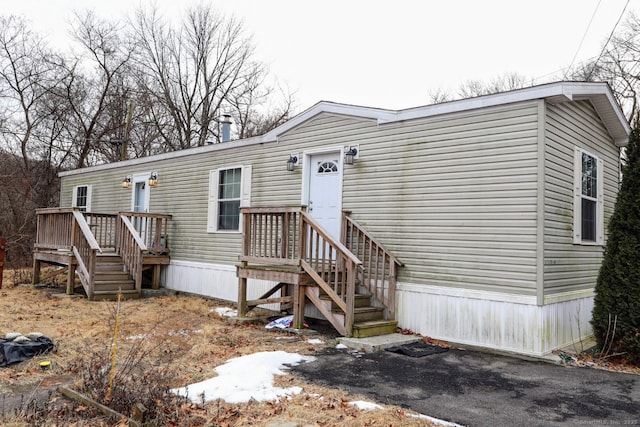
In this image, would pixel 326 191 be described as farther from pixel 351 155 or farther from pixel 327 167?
pixel 351 155

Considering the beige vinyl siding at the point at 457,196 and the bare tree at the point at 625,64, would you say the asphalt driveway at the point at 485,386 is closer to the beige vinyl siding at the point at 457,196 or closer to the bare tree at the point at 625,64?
the beige vinyl siding at the point at 457,196

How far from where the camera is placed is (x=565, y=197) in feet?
20.2

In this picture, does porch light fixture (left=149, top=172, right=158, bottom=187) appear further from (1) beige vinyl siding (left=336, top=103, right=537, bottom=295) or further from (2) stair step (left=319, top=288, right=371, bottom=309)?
(2) stair step (left=319, top=288, right=371, bottom=309)

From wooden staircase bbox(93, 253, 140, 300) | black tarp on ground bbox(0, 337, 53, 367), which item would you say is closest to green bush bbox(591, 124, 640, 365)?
black tarp on ground bbox(0, 337, 53, 367)

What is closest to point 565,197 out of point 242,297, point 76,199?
point 242,297

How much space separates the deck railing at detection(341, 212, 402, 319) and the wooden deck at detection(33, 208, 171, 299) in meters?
4.57

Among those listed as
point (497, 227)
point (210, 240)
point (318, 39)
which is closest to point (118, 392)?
point (497, 227)

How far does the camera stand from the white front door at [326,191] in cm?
764

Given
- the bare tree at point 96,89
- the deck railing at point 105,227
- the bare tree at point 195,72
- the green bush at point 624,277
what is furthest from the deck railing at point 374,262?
the bare tree at point 96,89

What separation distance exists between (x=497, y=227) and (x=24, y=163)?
18600 millimetres

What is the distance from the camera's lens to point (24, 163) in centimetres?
1842

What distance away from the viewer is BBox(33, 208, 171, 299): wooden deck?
9.28 metres

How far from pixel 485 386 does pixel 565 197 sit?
3021mm

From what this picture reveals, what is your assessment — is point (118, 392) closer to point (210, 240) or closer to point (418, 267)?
point (418, 267)
